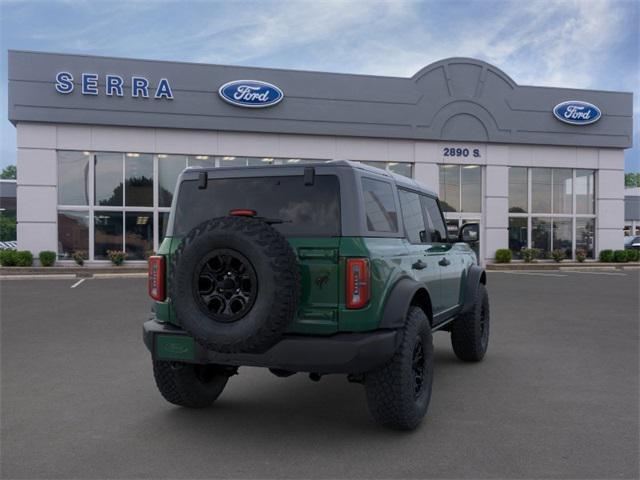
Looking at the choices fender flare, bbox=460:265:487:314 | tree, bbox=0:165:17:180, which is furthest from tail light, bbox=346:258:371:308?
tree, bbox=0:165:17:180

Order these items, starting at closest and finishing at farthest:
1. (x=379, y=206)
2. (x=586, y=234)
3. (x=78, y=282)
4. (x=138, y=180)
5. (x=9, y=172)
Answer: (x=379, y=206) → (x=78, y=282) → (x=138, y=180) → (x=586, y=234) → (x=9, y=172)

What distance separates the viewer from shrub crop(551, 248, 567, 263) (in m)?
26.7

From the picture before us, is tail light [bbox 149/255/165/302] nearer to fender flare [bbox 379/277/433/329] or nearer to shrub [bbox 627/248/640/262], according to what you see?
fender flare [bbox 379/277/433/329]

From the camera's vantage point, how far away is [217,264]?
13.3 feet

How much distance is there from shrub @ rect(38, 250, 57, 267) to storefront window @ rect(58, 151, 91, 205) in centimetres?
209

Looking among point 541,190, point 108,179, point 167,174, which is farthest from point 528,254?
point 108,179

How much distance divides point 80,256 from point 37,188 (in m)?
3.08

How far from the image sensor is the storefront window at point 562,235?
27.7 metres

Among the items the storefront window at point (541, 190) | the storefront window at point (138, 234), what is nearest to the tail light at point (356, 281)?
the storefront window at point (138, 234)

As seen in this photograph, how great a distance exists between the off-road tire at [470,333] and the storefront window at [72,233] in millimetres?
18988

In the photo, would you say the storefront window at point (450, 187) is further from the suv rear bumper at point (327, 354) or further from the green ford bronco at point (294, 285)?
the suv rear bumper at point (327, 354)

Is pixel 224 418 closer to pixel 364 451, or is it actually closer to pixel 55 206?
→ pixel 364 451

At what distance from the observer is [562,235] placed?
2775cm

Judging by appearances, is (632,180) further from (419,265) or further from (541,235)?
(419,265)
